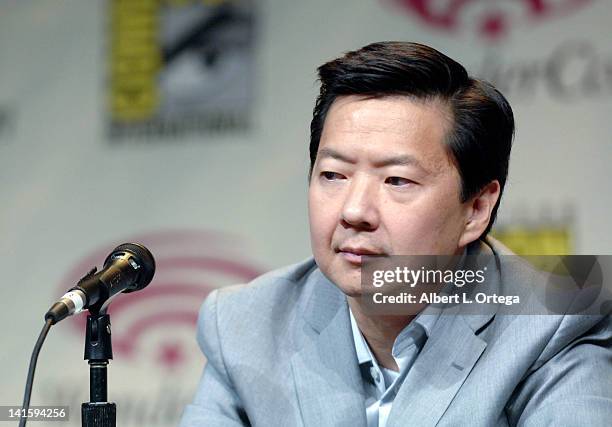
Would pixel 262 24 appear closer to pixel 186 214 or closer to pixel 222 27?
pixel 222 27

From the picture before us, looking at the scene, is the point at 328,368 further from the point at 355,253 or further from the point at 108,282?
the point at 108,282

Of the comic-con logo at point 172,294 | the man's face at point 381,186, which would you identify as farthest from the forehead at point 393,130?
the comic-con logo at point 172,294

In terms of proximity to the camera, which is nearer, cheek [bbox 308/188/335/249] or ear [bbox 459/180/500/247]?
cheek [bbox 308/188/335/249]

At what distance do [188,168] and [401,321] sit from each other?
1731mm

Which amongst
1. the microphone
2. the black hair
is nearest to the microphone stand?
the microphone

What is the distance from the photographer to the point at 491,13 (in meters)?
3.26

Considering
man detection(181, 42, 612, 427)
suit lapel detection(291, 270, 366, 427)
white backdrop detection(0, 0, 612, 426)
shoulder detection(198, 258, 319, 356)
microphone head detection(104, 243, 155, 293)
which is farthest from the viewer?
white backdrop detection(0, 0, 612, 426)

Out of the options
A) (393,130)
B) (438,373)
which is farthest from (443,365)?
(393,130)

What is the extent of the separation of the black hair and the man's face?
23 mm

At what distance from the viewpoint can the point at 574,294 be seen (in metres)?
1.99

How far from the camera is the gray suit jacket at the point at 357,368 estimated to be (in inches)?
75.1

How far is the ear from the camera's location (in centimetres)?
208

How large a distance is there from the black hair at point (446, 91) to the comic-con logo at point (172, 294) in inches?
61.8

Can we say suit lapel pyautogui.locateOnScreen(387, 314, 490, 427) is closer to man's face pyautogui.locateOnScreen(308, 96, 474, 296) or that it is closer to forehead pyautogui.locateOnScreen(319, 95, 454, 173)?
man's face pyautogui.locateOnScreen(308, 96, 474, 296)
